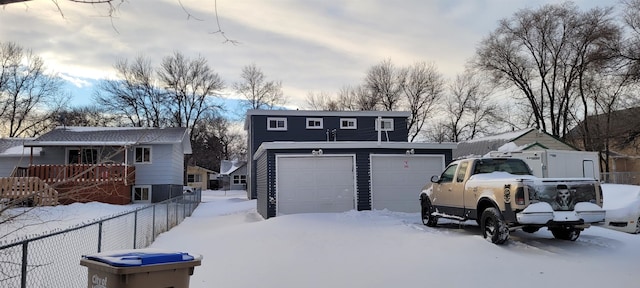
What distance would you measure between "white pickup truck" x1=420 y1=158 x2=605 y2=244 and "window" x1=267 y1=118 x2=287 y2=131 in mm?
20501

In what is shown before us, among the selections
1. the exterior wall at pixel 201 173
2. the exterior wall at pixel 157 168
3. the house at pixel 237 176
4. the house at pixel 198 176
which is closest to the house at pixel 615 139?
the exterior wall at pixel 157 168

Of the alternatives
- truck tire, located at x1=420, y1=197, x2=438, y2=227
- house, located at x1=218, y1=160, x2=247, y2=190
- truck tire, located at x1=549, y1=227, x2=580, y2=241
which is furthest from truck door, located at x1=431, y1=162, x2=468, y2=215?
house, located at x1=218, y1=160, x2=247, y2=190

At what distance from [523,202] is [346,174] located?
8.16 m

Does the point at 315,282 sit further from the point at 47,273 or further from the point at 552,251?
the point at 552,251

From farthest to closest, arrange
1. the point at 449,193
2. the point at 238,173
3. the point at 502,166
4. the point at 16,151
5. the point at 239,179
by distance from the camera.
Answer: the point at 239,179
the point at 238,173
the point at 16,151
the point at 449,193
the point at 502,166

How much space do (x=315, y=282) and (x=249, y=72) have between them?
162ft

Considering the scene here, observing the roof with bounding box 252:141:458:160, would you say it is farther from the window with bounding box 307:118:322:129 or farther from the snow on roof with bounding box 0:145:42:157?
the snow on roof with bounding box 0:145:42:157

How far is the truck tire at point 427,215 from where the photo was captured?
12.4 metres

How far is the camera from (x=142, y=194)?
2695 cm

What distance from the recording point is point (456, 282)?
6965 millimetres

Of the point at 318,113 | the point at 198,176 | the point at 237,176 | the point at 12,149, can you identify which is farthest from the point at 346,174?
the point at 198,176

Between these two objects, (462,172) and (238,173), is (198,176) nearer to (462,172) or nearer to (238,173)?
(238,173)

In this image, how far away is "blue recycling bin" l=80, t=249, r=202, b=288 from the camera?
3662 mm

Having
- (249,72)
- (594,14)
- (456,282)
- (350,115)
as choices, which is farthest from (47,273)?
(249,72)
